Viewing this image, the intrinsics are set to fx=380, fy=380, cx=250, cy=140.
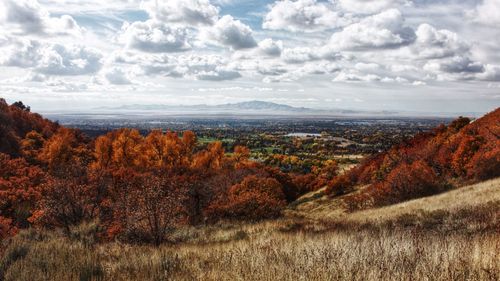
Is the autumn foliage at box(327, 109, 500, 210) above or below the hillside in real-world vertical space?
below

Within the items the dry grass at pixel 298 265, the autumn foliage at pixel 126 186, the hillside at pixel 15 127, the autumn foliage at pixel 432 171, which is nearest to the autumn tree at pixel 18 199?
the autumn foliage at pixel 126 186

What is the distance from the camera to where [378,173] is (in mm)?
72062

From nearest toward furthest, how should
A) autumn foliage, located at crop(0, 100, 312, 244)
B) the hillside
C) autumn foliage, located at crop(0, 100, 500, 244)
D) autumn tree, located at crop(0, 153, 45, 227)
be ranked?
autumn foliage, located at crop(0, 100, 312, 244), autumn foliage, located at crop(0, 100, 500, 244), autumn tree, located at crop(0, 153, 45, 227), the hillside

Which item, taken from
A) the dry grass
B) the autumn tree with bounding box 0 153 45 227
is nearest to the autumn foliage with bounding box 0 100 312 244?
the autumn tree with bounding box 0 153 45 227

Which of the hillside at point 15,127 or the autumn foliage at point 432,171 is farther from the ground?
the hillside at point 15,127

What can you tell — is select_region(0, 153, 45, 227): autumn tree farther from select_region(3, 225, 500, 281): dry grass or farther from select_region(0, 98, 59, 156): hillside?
select_region(0, 98, 59, 156): hillside

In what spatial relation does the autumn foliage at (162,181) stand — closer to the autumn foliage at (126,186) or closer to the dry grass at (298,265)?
the autumn foliage at (126,186)

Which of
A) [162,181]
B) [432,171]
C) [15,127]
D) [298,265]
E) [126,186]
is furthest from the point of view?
[15,127]

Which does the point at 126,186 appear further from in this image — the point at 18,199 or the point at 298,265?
the point at 298,265

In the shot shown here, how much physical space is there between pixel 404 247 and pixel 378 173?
68054 millimetres

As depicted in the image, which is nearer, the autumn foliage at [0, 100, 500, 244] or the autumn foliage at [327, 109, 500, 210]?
the autumn foliage at [0, 100, 500, 244]

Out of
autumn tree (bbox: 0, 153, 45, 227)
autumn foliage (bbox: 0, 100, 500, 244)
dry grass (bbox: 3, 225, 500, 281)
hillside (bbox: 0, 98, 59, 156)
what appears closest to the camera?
dry grass (bbox: 3, 225, 500, 281)

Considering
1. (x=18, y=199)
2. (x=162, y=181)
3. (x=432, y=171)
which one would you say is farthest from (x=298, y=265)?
(x=432, y=171)

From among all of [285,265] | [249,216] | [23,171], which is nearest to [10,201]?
[23,171]
